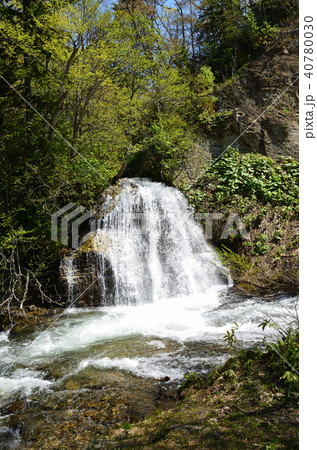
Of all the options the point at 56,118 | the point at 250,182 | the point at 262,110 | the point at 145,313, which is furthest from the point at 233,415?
the point at 262,110

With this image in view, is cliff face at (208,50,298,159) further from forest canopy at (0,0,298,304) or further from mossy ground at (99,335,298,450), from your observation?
mossy ground at (99,335,298,450)

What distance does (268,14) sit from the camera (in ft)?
51.1

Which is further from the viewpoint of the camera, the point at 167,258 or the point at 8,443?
the point at 167,258

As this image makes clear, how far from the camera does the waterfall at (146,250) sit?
26.7 feet

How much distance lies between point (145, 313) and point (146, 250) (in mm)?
2276

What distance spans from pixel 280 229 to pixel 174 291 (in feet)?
14.9

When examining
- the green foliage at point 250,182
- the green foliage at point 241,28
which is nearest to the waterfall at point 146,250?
the green foliage at point 250,182

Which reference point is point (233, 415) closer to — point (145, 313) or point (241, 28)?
point (145, 313)

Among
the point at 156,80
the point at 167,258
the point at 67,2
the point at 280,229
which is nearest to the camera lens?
the point at 67,2

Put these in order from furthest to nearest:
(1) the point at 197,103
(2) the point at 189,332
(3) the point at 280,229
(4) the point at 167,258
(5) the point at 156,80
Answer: (1) the point at 197,103 → (5) the point at 156,80 → (3) the point at 280,229 → (4) the point at 167,258 → (2) the point at 189,332

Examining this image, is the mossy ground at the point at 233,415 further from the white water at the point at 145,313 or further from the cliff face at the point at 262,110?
the cliff face at the point at 262,110

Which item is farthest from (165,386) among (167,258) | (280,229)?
(280,229)

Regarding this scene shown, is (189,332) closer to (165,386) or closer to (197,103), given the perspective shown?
(165,386)

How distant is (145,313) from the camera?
24.0ft
